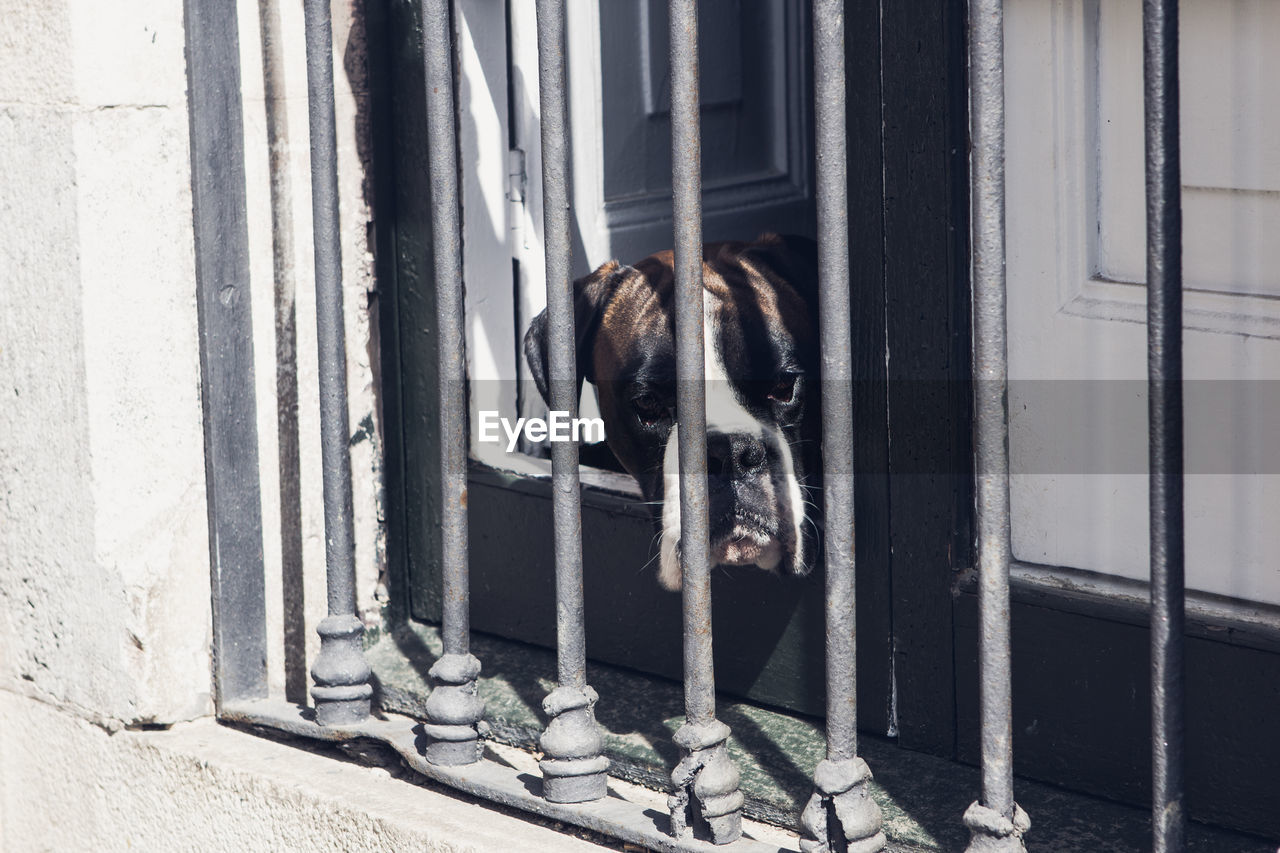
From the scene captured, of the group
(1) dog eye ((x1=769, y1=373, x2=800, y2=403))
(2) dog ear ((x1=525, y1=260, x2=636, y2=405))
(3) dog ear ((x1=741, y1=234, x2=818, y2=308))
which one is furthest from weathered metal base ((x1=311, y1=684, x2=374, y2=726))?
→ (3) dog ear ((x1=741, y1=234, x2=818, y2=308))

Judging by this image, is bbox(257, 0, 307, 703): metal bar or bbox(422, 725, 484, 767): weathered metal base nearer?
bbox(422, 725, 484, 767): weathered metal base

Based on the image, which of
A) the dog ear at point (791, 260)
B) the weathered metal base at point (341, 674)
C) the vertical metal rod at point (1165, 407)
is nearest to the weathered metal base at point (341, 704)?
the weathered metal base at point (341, 674)

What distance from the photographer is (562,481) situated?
1.71 meters

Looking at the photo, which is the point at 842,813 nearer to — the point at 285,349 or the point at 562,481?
the point at 562,481

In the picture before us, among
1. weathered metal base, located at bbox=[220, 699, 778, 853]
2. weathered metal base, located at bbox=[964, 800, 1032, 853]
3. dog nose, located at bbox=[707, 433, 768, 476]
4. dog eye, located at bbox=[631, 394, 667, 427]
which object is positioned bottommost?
weathered metal base, located at bbox=[220, 699, 778, 853]

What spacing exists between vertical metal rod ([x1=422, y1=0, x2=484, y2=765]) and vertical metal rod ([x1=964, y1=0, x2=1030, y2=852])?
2.40ft

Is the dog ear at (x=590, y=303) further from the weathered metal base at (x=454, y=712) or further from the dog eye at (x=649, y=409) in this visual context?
the weathered metal base at (x=454, y=712)

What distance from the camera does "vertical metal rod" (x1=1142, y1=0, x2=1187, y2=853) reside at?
4.07 ft

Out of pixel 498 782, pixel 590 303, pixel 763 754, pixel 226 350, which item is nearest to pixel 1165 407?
pixel 763 754

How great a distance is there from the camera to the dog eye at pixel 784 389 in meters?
2.15

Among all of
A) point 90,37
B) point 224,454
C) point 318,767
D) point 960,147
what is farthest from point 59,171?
point 960,147

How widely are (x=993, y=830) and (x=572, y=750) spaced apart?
0.56 metres

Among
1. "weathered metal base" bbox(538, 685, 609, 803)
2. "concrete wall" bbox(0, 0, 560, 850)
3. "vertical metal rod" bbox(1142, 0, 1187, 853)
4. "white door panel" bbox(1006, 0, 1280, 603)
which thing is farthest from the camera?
"concrete wall" bbox(0, 0, 560, 850)

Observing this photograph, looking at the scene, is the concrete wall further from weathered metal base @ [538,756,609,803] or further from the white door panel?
the white door panel
